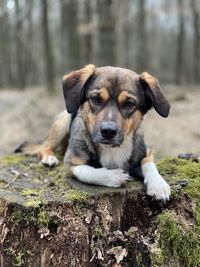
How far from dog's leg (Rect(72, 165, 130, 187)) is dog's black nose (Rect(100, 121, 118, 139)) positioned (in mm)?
474

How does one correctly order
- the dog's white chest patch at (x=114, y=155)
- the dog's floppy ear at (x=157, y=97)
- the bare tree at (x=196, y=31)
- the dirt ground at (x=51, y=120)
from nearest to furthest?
the dog's floppy ear at (x=157, y=97) < the dog's white chest patch at (x=114, y=155) < the dirt ground at (x=51, y=120) < the bare tree at (x=196, y=31)

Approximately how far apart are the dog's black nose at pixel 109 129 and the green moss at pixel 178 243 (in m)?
0.98

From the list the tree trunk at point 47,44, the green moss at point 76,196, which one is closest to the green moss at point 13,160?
the green moss at point 76,196

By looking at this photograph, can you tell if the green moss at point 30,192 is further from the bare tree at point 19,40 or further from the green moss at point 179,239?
the bare tree at point 19,40

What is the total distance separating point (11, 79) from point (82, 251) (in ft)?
139

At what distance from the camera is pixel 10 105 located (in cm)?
1884

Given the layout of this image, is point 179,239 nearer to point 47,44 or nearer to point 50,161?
point 50,161

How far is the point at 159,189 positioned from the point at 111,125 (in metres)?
0.83

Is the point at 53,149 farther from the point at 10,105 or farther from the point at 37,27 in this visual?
the point at 37,27

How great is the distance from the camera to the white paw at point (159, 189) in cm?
475

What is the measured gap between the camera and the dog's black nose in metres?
4.63

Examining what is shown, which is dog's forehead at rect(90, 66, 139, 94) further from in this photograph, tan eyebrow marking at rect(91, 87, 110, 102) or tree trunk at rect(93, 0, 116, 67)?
tree trunk at rect(93, 0, 116, 67)


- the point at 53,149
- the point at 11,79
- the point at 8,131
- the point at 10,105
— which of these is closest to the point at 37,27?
the point at 11,79

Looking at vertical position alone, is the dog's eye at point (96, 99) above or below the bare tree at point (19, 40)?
above
